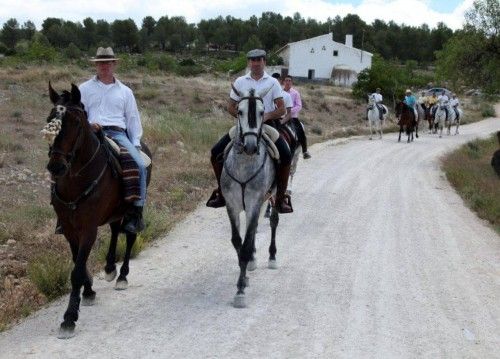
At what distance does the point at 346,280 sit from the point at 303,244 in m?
2.06

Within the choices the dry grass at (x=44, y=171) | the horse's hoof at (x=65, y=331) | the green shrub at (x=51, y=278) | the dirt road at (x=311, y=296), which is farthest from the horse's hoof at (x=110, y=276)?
the horse's hoof at (x=65, y=331)

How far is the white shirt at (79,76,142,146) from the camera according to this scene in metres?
7.28

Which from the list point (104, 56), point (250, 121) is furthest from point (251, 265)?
point (104, 56)

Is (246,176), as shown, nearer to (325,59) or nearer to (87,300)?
(87,300)

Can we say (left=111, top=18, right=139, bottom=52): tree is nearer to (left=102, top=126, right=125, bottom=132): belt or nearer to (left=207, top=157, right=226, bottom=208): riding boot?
(left=207, top=157, right=226, bottom=208): riding boot

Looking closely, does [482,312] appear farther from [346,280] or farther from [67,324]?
[67,324]

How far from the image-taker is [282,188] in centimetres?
870

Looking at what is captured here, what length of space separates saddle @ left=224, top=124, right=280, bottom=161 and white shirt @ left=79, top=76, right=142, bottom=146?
1.25m

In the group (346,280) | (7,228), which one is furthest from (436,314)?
(7,228)

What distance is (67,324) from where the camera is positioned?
620cm

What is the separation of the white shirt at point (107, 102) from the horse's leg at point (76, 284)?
143 cm

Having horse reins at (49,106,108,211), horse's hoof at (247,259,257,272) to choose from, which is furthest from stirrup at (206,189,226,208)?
horse reins at (49,106,108,211)

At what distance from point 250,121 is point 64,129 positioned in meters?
2.07

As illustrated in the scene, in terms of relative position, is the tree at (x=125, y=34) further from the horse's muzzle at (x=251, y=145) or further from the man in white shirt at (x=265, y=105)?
the horse's muzzle at (x=251, y=145)
